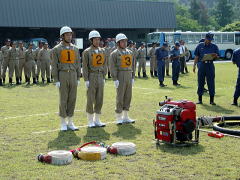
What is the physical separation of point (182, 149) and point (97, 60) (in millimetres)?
3455

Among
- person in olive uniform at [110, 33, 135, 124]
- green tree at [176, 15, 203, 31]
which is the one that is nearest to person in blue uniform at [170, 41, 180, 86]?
person in olive uniform at [110, 33, 135, 124]

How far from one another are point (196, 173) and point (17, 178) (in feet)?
8.87

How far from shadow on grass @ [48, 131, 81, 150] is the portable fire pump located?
181 centimetres

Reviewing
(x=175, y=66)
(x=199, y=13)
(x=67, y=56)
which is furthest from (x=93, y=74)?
(x=199, y=13)

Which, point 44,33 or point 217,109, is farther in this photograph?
point 44,33

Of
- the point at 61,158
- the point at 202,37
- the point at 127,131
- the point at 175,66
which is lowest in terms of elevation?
the point at 127,131

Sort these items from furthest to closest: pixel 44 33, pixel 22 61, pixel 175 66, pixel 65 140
A: pixel 44 33
pixel 22 61
pixel 175 66
pixel 65 140

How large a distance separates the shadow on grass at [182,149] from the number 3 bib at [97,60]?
9.75ft

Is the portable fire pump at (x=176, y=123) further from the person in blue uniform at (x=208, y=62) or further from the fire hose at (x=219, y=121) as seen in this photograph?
the person in blue uniform at (x=208, y=62)

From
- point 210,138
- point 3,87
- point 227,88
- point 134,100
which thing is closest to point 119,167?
point 210,138

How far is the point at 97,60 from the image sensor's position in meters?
9.99

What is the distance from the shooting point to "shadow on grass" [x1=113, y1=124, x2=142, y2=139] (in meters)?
8.91

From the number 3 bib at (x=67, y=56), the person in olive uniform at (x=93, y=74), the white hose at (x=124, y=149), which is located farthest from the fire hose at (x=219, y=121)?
the number 3 bib at (x=67, y=56)

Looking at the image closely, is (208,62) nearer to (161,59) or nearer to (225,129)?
(225,129)
